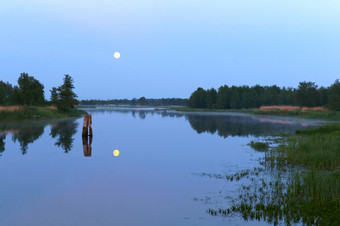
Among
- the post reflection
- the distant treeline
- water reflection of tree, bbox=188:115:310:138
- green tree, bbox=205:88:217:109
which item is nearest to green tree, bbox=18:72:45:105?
water reflection of tree, bbox=188:115:310:138

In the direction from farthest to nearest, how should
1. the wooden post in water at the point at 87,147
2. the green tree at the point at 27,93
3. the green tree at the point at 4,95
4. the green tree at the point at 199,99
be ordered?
the green tree at the point at 199,99
the green tree at the point at 4,95
the green tree at the point at 27,93
the wooden post in water at the point at 87,147

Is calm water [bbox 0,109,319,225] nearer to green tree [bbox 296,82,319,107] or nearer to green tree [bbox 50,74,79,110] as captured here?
green tree [bbox 50,74,79,110]

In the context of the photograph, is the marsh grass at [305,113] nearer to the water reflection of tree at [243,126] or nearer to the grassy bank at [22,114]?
the water reflection of tree at [243,126]

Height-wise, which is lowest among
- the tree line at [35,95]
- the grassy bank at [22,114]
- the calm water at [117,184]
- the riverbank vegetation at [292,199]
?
the calm water at [117,184]

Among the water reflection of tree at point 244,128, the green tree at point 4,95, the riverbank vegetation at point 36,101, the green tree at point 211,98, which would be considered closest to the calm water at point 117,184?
the water reflection of tree at point 244,128

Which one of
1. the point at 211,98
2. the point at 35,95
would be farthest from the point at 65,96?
the point at 211,98

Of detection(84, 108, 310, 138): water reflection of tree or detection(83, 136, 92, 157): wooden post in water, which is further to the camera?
detection(84, 108, 310, 138): water reflection of tree

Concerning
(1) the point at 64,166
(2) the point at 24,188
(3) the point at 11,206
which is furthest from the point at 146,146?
(3) the point at 11,206

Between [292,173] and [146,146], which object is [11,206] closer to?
[292,173]

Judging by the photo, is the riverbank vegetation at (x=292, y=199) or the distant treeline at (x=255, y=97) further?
the distant treeline at (x=255, y=97)

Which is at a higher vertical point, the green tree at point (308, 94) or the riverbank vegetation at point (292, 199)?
the green tree at point (308, 94)

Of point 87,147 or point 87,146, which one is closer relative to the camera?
point 87,147

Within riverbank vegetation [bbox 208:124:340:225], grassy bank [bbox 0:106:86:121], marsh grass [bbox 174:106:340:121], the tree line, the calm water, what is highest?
the tree line

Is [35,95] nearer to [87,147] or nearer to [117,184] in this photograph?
[87,147]
